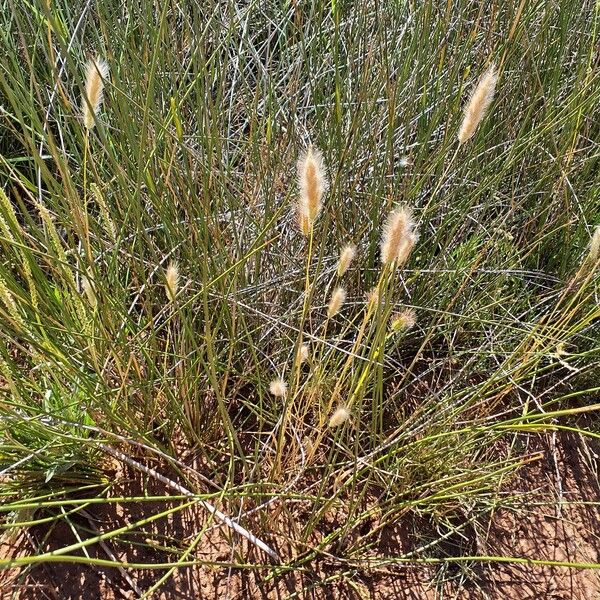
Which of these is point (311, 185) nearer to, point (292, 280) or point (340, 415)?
point (340, 415)

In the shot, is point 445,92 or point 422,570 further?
point 445,92

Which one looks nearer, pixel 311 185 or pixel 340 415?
pixel 311 185

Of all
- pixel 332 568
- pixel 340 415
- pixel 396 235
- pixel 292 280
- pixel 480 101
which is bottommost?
pixel 332 568

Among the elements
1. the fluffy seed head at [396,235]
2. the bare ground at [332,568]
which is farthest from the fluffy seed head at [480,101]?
the bare ground at [332,568]

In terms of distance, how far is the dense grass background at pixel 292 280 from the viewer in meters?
1.15

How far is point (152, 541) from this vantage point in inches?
44.9

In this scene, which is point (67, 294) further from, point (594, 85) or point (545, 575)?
point (594, 85)

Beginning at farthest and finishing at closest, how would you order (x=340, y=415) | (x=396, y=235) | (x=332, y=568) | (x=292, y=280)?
1. (x=292, y=280)
2. (x=332, y=568)
3. (x=340, y=415)
4. (x=396, y=235)

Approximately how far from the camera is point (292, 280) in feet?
4.91

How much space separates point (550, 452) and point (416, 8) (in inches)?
46.5

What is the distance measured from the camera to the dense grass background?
1148 millimetres

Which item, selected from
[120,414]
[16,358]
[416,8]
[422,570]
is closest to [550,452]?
[422,570]

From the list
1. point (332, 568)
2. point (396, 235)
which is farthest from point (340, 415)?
point (332, 568)

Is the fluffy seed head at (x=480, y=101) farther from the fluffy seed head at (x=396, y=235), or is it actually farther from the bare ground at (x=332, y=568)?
the bare ground at (x=332, y=568)
